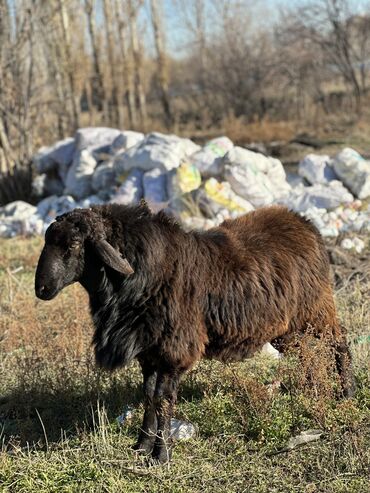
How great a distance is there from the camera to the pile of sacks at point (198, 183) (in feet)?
39.0

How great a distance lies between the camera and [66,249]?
→ 414 cm

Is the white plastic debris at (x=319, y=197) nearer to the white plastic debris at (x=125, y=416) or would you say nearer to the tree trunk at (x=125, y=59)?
the white plastic debris at (x=125, y=416)

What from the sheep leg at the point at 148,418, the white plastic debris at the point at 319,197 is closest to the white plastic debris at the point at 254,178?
the white plastic debris at the point at 319,197

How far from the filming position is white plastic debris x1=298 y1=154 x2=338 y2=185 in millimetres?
13312

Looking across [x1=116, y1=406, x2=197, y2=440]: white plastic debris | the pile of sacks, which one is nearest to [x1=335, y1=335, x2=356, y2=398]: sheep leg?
[x1=116, y1=406, x2=197, y2=440]: white plastic debris

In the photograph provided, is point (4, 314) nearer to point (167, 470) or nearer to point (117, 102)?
point (167, 470)

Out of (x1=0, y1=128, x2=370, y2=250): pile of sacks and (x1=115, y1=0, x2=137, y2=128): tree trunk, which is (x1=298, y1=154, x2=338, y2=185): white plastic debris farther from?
(x1=115, y1=0, x2=137, y2=128): tree trunk

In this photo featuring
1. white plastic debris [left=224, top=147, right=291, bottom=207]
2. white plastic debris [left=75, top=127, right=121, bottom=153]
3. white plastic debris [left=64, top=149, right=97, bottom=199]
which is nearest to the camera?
white plastic debris [left=224, top=147, right=291, bottom=207]

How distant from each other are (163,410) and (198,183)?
350 inches

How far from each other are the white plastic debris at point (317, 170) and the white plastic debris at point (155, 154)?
2519 millimetres

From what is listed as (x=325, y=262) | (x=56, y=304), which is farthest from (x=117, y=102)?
(x=325, y=262)

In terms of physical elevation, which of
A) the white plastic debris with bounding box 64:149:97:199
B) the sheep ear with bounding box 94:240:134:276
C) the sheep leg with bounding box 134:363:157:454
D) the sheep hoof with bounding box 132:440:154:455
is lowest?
the white plastic debris with bounding box 64:149:97:199

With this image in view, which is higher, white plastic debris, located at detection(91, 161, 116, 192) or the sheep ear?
the sheep ear

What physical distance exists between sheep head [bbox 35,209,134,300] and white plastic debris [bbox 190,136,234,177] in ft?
29.4
